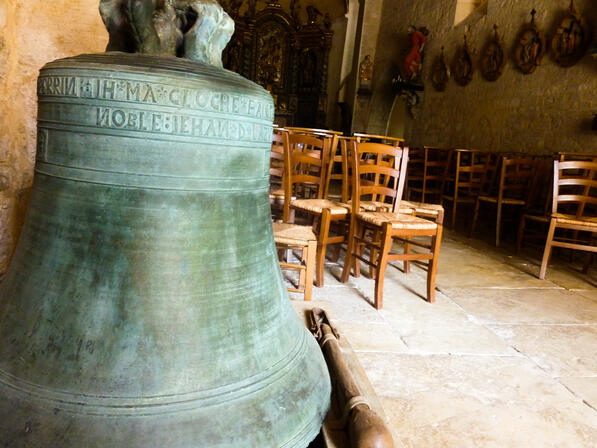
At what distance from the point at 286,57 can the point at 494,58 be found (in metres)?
6.98

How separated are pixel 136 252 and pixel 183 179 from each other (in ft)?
0.45

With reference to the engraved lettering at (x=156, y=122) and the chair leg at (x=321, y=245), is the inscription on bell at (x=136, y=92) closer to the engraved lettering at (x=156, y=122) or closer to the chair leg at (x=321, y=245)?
the engraved lettering at (x=156, y=122)

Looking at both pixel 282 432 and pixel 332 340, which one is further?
pixel 332 340

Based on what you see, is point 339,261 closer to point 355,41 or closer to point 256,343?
point 256,343

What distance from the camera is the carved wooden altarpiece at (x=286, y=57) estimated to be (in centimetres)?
1203

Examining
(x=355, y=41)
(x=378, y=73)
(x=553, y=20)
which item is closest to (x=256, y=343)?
(x=553, y=20)

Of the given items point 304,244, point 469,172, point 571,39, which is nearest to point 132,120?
point 304,244

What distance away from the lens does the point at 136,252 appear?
70 centimetres

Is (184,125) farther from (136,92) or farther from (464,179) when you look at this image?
(464,179)

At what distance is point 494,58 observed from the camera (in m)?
6.71

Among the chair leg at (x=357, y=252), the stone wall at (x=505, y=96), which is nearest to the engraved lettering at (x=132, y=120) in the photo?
the chair leg at (x=357, y=252)

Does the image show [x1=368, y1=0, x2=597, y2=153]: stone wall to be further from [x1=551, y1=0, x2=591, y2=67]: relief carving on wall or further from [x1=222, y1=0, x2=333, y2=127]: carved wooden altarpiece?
[x1=222, y1=0, x2=333, y2=127]: carved wooden altarpiece

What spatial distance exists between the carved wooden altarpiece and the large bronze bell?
1155 cm

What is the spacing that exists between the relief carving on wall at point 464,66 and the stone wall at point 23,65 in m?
7.08
